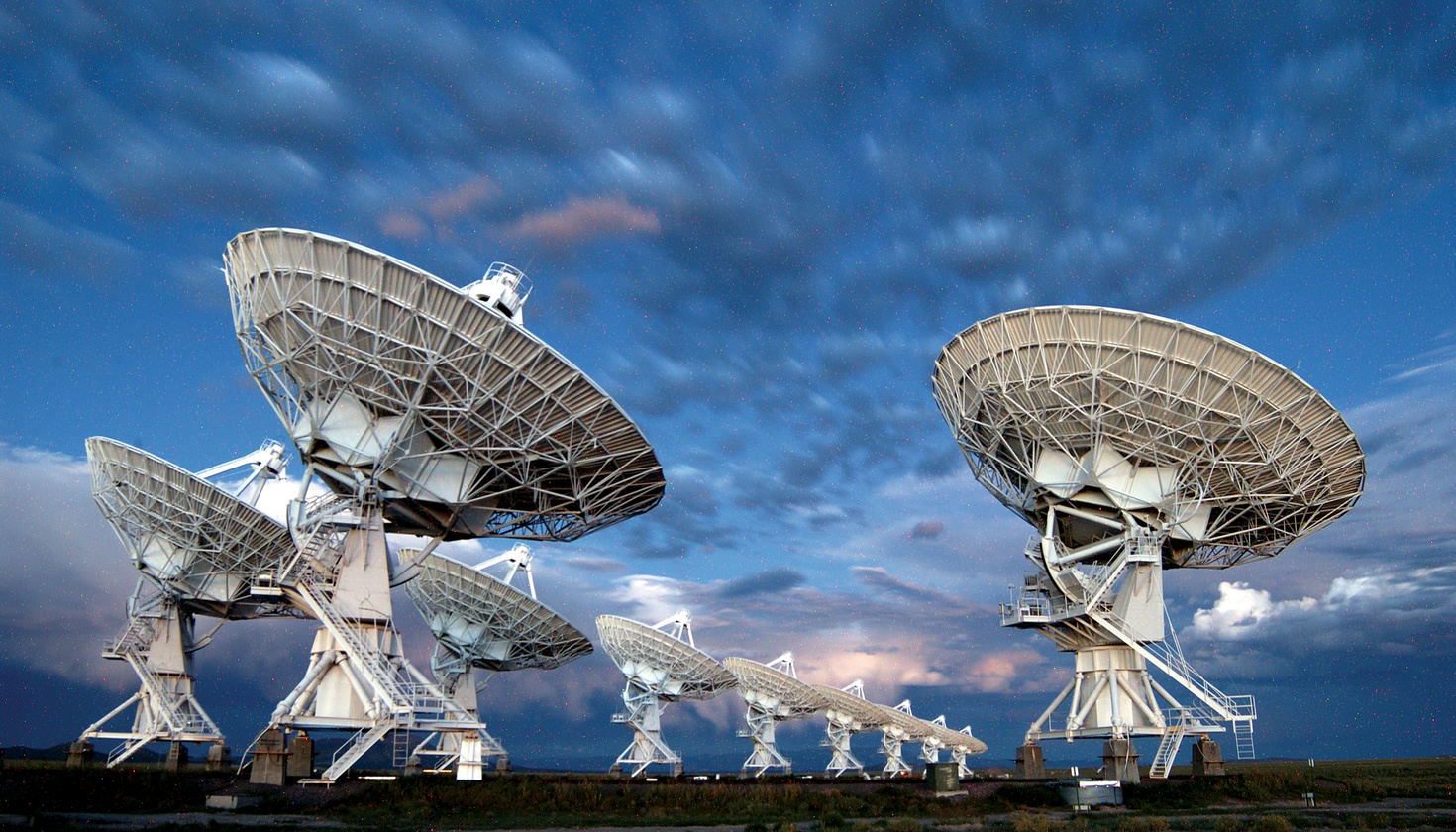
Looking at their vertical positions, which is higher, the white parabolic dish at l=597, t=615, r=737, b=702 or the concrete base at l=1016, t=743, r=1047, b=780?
the white parabolic dish at l=597, t=615, r=737, b=702

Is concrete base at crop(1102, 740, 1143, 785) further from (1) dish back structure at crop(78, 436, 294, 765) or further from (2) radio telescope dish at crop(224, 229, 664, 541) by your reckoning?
(1) dish back structure at crop(78, 436, 294, 765)

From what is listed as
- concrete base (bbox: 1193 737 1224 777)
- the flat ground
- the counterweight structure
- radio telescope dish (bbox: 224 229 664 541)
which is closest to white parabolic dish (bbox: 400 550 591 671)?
the counterweight structure

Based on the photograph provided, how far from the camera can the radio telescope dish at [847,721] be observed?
69500mm

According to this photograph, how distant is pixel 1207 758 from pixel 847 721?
36497 millimetres

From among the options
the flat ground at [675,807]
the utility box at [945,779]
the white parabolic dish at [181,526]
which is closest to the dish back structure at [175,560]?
the white parabolic dish at [181,526]

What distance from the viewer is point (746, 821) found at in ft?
87.8

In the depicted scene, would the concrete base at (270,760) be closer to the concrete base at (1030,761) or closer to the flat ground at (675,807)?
the flat ground at (675,807)

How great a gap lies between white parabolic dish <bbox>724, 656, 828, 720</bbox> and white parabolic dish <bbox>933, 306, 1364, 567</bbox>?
2898 centimetres

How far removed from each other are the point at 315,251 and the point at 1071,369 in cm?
2526

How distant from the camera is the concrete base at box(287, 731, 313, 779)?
32.5 metres

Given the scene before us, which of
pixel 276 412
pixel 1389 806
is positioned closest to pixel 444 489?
pixel 276 412

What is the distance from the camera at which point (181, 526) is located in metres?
45.5

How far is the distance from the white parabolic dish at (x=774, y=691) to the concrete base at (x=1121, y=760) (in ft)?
91.6

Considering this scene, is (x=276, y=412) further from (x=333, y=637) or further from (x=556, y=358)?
(x=556, y=358)
